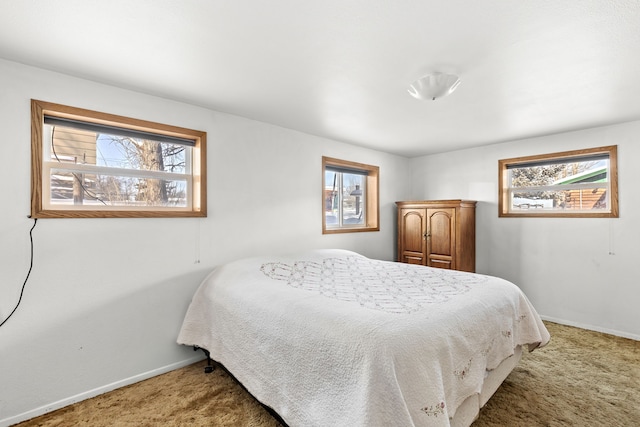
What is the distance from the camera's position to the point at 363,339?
1.36 metres

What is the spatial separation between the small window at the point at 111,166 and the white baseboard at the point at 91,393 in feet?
4.23

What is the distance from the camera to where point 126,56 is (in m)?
1.86

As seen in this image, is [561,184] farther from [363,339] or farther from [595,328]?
[363,339]

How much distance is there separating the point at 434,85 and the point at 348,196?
7.78 feet

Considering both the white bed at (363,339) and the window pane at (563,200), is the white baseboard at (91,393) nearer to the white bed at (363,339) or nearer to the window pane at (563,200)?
the white bed at (363,339)

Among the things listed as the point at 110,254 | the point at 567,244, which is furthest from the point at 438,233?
the point at 110,254

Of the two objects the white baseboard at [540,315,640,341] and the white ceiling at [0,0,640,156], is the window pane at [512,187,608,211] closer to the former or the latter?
the white ceiling at [0,0,640,156]

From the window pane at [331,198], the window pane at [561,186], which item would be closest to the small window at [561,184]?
the window pane at [561,186]

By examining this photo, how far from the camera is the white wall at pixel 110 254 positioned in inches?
76.5

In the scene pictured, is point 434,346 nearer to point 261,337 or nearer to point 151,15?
point 261,337

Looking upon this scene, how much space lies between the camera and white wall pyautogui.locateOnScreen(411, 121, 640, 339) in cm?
318

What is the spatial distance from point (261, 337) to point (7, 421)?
1728mm

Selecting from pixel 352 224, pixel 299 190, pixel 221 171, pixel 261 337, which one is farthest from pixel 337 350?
pixel 352 224

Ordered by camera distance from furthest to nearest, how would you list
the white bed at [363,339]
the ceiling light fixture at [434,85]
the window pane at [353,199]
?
the window pane at [353,199], the ceiling light fixture at [434,85], the white bed at [363,339]
